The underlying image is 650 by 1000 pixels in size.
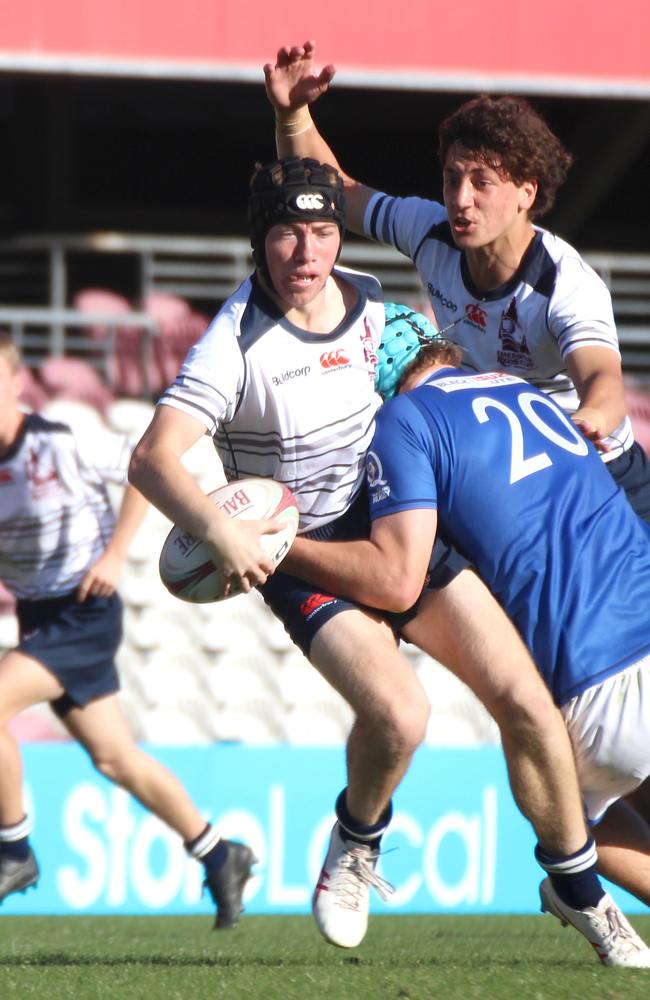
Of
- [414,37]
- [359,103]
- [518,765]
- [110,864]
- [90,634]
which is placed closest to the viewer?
[518,765]

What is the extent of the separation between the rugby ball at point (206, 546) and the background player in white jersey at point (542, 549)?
0.20 meters

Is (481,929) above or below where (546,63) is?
below

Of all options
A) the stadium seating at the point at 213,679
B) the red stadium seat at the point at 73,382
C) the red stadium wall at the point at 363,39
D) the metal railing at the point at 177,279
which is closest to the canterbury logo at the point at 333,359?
the stadium seating at the point at 213,679

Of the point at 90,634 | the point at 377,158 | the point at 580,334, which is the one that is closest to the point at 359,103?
the point at 377,158

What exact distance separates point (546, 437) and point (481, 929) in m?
3.24

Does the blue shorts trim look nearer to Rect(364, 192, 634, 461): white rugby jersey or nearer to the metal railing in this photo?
Rect(364, 192, 634, 461): white rugby jersey

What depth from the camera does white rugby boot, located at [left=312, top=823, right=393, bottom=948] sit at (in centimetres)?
463

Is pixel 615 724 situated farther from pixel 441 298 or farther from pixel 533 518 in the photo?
pixel 441 298

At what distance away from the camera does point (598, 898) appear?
4453 mm

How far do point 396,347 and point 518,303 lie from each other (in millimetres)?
454

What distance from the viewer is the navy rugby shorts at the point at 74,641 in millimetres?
6676

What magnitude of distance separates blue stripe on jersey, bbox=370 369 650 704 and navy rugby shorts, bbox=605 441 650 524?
2.39 ft

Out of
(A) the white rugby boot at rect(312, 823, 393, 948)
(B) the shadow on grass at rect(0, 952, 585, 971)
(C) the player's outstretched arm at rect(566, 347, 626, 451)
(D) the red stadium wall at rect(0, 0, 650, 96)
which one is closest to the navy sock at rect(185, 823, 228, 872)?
(B) the shadow on grass at rect(0, 952, 585, 971)

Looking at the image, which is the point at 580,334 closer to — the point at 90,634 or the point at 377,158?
the point at 90,634
